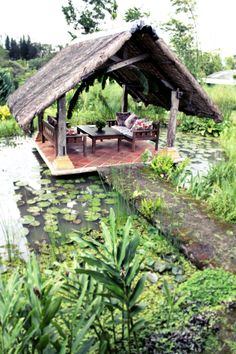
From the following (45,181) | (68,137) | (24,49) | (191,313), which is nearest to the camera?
(191,313)

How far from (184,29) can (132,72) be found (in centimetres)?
970

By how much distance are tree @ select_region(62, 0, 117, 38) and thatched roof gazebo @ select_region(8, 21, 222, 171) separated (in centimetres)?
1213

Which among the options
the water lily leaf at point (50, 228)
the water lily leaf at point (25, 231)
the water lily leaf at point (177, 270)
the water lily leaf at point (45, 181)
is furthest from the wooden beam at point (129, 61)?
the water lily leaf at point (177, 270)

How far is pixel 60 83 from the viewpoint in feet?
18.7

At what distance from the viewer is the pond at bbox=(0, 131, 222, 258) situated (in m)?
4.32

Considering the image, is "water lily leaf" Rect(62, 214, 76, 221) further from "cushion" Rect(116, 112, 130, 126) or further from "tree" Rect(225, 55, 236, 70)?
"tree" Rect(225, 55, 236, 70)

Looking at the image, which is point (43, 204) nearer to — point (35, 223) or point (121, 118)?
point (35, 223)

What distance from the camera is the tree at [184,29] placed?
1577cm

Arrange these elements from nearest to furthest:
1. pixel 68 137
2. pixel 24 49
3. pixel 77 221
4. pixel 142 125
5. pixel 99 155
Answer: pixel 77 221, pixel 68 137, pixel 99 155, pixel 142 125, pixel 24 49

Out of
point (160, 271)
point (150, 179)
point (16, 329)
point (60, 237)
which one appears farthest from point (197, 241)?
point (16, 329)

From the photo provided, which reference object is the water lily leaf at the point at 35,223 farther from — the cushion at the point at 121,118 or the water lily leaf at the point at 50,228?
the cushion at the point at 121,118

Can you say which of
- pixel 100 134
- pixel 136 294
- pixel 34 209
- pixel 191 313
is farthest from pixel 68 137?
pixel 136 294

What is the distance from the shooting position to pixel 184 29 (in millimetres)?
16375

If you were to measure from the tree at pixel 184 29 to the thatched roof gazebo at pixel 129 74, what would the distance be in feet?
27.4
